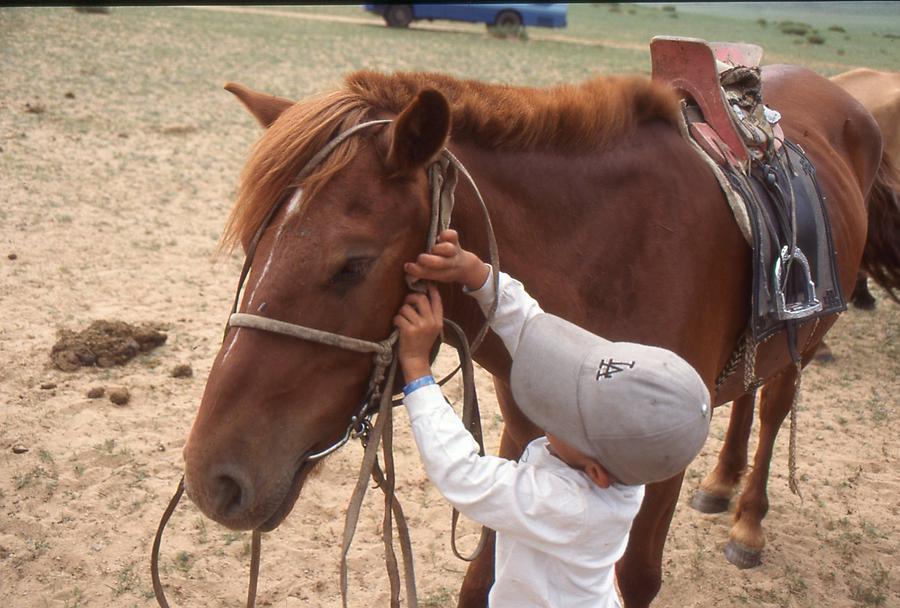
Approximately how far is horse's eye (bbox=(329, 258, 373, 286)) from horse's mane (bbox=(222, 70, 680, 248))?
7.0 inches

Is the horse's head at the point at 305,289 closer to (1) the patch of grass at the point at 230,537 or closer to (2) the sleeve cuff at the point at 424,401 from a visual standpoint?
(2) the sleeve cuff at the point at 424,401

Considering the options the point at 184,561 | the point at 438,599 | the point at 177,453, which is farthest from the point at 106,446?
the point at 438,599

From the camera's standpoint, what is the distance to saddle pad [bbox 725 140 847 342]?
2.49 m

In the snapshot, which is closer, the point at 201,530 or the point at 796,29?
the point at 201,530

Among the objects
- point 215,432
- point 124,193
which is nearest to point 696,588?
point 215,432

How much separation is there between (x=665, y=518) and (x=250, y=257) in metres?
1.74

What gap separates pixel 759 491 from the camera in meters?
3.81

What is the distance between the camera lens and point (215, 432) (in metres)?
1.63

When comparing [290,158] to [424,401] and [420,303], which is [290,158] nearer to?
[420,303]

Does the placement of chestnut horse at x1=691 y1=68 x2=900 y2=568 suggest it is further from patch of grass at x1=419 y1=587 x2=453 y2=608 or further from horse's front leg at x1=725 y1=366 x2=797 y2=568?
patch of grass at x1=419 y1=587 x2=453 y2=608

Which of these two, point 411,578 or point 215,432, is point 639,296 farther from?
point 215,432

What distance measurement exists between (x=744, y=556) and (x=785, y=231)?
1.83 m

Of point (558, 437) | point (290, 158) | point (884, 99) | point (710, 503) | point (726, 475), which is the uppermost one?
point (290, 158)

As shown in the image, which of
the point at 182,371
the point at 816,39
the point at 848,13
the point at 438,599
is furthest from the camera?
the point at 816,39
